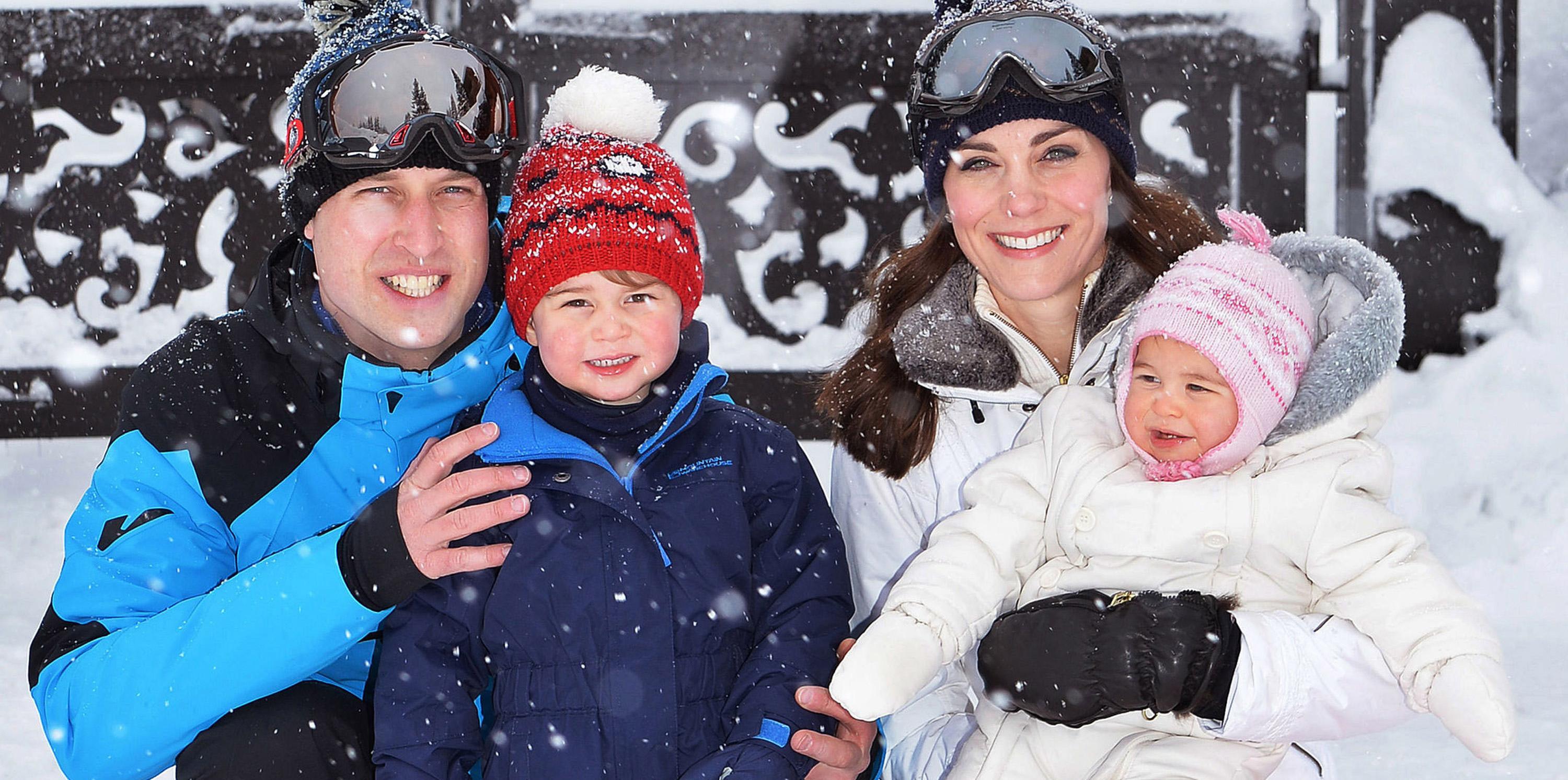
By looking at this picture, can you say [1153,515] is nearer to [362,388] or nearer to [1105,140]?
[1105,140]

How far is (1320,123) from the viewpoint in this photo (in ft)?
17.9

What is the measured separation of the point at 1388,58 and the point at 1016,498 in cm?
410

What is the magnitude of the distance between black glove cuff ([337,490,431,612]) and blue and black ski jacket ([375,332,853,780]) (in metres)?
0.11

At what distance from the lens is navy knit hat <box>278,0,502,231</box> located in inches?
99.7

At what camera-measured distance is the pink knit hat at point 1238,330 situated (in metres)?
2.23

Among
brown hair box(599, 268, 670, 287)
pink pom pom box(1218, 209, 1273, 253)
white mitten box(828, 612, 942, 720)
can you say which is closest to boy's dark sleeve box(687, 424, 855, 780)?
white mitten box(828, 612, 942, 720)

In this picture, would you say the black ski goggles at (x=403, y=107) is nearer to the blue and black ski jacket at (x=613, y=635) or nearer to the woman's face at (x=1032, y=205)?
the blue and black ski jacket at (x=613, y=635)

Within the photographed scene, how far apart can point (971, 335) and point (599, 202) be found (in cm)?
82

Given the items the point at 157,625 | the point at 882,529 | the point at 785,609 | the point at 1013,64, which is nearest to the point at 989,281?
the point at 1013,64

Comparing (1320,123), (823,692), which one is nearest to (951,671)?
(823,692)

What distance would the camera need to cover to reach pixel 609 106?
8.39 feet

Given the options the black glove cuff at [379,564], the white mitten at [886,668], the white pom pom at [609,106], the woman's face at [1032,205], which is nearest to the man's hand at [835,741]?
the white mitten at [886,668]

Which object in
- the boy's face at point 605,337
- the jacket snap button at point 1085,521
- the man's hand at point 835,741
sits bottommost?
the man's hand at point 835,741

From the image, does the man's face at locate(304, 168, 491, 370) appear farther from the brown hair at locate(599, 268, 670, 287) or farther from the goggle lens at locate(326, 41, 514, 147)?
the brown hair at locate(599, 268, 670, 287)
